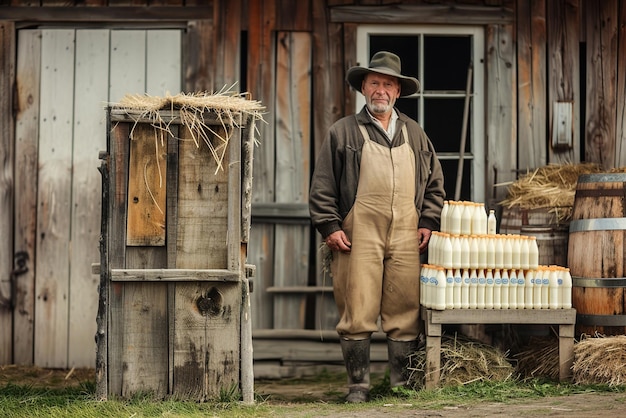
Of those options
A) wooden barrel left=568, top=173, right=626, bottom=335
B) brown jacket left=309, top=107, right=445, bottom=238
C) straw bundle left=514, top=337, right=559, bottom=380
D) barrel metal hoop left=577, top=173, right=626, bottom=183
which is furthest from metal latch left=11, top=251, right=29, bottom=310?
barrel metal hoop left=577, top=173, right=626, bottom=183

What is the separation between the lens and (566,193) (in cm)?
728

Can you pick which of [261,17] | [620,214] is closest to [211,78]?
[261,17]

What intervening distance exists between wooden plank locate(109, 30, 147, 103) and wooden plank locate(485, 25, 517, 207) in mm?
2815

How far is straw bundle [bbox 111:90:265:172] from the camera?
574cm

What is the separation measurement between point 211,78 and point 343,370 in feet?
8.54

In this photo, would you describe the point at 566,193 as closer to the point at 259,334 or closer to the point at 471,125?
the point at 471,125

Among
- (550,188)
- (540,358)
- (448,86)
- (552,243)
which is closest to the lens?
(540,358)

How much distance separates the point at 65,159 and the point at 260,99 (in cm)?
167

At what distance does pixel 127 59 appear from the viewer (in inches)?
311

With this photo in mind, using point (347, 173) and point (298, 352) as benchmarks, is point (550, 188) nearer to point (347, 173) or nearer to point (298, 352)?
point (347, 173)

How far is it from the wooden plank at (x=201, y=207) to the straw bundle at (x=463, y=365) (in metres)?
1.59

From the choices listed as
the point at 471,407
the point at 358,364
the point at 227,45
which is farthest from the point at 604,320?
the point at 227,45

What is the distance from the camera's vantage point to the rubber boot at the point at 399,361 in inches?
260

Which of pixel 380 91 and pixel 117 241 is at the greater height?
pixel 380 91
